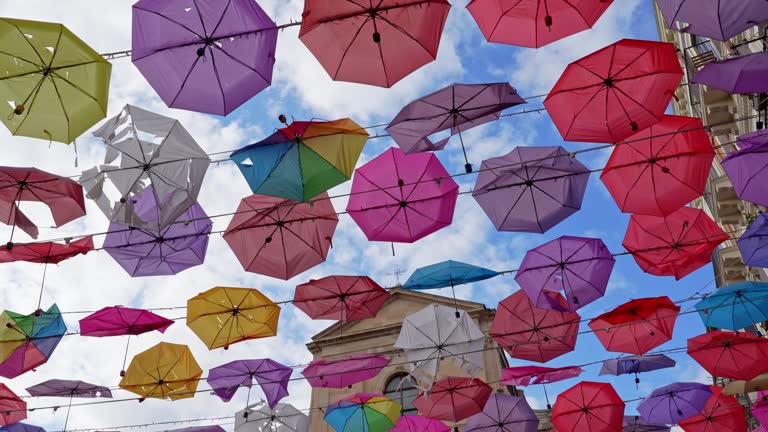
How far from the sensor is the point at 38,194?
8859 mm

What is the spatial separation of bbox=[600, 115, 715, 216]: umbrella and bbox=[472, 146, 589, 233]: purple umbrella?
600 millimetres

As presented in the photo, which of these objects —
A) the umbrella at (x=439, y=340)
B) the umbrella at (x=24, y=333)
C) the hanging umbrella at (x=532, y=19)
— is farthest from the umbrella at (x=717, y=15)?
the umbrella at (x=24, y=333)

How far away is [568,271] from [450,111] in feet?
15.7

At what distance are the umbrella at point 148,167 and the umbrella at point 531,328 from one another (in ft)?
25.1

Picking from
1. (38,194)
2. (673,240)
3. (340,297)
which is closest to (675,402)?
(673,240)

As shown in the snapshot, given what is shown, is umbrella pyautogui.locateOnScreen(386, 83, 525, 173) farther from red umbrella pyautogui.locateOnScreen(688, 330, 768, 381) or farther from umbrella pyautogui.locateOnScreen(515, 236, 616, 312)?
red umbrella pyautogui.locateOnScreen(688, 330, 768, 381)

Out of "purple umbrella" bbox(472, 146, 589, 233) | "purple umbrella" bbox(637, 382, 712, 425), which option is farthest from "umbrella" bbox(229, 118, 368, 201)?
"purple umbrella" bbox(637, 382, 712, 425)

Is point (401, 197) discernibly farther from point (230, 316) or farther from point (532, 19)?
point (230, 316)

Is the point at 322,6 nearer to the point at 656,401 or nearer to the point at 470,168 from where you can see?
the point at 470,168

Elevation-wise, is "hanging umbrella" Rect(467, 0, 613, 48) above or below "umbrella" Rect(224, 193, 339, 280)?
above

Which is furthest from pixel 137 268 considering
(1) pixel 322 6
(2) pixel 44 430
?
(2) pixel 44 430

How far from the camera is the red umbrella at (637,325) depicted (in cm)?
1192

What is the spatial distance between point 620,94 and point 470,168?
2268 millimetres

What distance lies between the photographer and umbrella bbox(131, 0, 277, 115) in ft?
23.2
